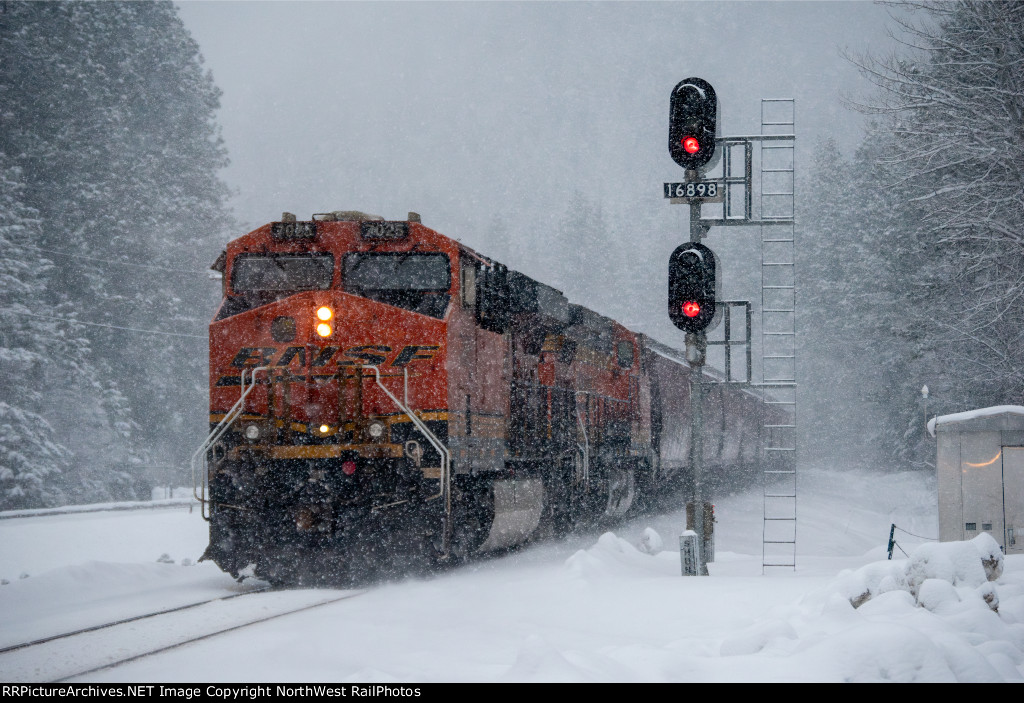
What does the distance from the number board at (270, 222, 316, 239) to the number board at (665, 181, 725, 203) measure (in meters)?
3.74

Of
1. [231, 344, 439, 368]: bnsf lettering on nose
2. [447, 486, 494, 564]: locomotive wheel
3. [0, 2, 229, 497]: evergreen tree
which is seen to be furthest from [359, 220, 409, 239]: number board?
[0, 2, 229, 497]: evergreen tree

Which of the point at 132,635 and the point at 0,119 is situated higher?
the point at 0,119

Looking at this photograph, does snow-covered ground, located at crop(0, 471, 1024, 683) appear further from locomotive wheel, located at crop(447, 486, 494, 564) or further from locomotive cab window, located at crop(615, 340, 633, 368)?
locomotive cab window, located at crop(615, 340, 633, 368)

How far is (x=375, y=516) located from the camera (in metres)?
9.78

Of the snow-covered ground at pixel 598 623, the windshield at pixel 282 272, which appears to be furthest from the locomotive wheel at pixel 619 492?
the windshield at pixel 282 272

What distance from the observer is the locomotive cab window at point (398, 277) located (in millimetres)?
10484

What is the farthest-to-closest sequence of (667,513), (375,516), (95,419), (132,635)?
(95,419) < (667,513) < (375,516) < (132,635)

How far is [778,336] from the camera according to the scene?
53.0 feet

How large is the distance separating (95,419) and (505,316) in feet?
65.4

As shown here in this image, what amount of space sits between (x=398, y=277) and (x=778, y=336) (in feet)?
25.8

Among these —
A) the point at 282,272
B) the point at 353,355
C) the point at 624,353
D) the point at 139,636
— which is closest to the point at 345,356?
the point at 353,355

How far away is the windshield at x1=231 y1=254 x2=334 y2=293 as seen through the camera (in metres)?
10.6
